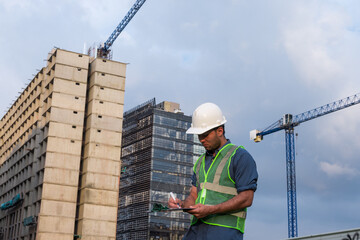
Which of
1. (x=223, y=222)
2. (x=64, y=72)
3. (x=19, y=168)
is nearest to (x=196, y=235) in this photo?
(x=223, y=222)

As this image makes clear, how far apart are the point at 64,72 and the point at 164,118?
56.1 metres

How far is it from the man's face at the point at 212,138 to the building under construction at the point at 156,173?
140024 mm

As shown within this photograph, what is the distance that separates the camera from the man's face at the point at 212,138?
17.3ft

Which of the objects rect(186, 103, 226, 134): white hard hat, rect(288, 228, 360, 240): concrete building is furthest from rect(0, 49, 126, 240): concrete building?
rect(186, 103, 226, 134): white hard hat

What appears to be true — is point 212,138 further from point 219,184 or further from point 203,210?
point 203,210

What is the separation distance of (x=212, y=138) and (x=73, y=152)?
97.5 metres

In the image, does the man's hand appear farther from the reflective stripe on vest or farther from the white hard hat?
the white hard hat

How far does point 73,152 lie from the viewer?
328ft

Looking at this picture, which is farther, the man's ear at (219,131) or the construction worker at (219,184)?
the man's ear at (219,131)

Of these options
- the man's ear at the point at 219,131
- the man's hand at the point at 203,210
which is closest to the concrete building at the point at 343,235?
the man's ear at the point at 219,131

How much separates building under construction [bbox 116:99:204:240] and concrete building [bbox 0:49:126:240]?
1764 inches

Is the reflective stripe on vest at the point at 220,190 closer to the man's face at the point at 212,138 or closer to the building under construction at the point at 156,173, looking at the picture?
the man's face at the point at 212,138

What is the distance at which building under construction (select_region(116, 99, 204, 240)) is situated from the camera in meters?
146

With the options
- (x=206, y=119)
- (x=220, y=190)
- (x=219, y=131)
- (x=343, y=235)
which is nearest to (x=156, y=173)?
(x=343, y=235)
